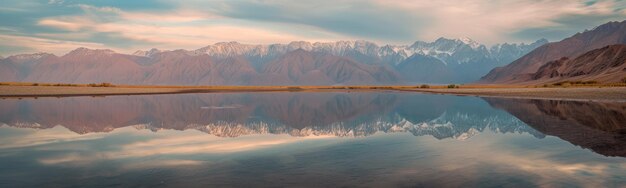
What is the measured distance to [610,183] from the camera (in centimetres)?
1566

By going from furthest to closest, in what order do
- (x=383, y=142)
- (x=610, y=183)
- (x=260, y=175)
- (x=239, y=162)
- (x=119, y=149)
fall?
(x=383, y=142) → (x=119, y=149) → (x=239, y=162) → (x=260, y=175) → (x=610, y=183)

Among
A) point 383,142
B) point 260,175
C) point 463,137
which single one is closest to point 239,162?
point 260,175

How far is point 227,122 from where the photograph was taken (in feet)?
128

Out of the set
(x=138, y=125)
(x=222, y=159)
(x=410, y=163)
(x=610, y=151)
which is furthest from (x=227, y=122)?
(x=610, y=151)

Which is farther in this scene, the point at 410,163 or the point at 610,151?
the point at 610,151

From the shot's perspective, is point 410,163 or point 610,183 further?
point 410,163

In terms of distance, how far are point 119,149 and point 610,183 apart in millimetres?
21226

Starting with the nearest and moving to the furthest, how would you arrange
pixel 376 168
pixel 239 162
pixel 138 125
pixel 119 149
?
pixel 376 168, pixel 239 162, pixel 119 149, pixel 138 125

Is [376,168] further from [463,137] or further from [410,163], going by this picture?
[463,137]

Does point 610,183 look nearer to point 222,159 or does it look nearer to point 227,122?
point 222,159

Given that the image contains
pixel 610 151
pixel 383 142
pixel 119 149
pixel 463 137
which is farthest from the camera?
pixel 463 137

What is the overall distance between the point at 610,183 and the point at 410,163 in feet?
22.8

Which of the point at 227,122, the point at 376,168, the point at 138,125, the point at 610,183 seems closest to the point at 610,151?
the point at 610,183

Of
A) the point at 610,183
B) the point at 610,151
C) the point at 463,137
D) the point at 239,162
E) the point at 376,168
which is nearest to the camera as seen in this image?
the point at 610,183
